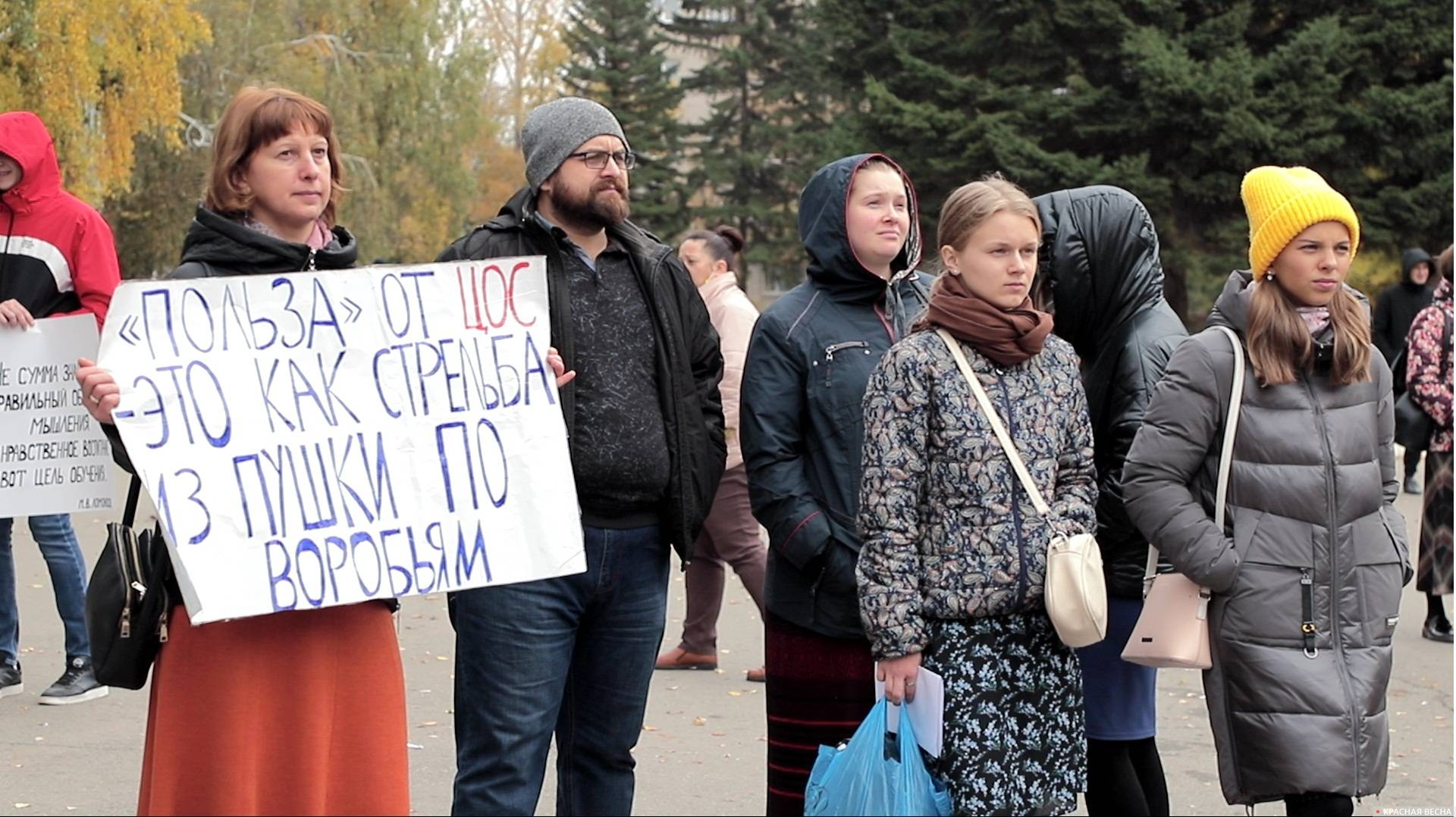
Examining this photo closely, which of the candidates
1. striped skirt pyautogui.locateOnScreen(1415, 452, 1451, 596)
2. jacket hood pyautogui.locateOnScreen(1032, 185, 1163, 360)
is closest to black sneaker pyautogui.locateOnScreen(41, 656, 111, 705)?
jacket hood pyautogui.locateOnScreen(1032, 185, 1163, 360)

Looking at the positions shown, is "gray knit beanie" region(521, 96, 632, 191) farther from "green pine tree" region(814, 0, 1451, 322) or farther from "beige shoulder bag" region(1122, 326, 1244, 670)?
"green pine tree" region(814, 0, 1451, 322)

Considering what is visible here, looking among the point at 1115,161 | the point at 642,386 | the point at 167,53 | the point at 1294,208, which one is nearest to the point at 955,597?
the point at 642,386

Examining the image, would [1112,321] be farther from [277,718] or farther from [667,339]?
[277,718]

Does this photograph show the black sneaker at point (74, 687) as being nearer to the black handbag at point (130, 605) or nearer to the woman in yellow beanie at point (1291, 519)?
the black handbag at point (130, 605)

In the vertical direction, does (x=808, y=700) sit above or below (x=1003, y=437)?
below

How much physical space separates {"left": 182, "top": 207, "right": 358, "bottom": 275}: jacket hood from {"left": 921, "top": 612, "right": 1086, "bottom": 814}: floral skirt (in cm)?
164

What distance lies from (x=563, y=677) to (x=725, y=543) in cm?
356

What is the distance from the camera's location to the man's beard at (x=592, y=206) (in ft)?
13.7

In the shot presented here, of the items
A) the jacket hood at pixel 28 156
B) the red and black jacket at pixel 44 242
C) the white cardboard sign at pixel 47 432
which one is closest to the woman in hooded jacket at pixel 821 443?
the white cardboard sign at pixel 47 432

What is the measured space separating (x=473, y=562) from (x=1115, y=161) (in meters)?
30.5

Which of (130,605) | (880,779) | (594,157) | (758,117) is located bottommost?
(880,779)

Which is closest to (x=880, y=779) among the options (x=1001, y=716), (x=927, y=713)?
(x=927, y=713)

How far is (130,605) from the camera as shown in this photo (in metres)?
3.47

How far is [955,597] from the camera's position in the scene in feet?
12.5
